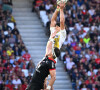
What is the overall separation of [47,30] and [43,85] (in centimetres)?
1039

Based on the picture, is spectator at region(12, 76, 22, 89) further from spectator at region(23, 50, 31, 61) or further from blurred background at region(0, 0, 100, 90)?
spectator at region(23, 50, 31, 61)

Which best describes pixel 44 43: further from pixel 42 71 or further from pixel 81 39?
pixel 42 71

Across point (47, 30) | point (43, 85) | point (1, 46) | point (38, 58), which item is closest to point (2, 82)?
point (1, 46)

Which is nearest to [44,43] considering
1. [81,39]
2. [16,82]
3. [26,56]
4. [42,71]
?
[81,39]

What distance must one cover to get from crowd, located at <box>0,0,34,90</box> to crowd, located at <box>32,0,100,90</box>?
6.59 ft

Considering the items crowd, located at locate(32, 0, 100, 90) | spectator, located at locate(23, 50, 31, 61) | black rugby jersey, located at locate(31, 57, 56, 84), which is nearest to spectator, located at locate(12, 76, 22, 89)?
spectator, located at locate(23, 50, 31, 61)

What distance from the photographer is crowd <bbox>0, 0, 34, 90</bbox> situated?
59.4 feet

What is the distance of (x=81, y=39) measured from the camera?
2152cm

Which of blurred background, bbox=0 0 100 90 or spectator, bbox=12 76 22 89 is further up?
blurred background, bbox=0 0 100 90

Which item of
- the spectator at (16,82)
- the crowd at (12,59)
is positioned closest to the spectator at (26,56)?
the crowd at (12,59)

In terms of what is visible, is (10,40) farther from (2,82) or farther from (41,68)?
(41,68)

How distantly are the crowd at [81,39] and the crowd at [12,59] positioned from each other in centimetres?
201

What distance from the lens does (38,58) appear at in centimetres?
2056

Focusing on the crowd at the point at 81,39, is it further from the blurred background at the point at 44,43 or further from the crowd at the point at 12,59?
the crowd at the point at 12,59
